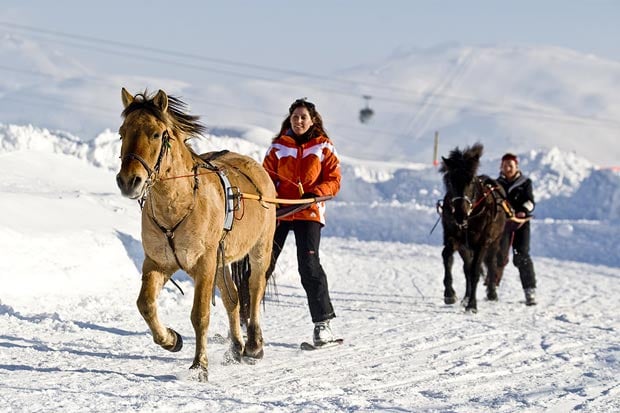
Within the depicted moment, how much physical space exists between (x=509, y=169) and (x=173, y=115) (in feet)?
26.5

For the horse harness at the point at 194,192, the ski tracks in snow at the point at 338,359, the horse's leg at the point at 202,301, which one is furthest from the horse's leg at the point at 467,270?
the horse's leg at the point at 202,301

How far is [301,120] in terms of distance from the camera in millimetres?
8141

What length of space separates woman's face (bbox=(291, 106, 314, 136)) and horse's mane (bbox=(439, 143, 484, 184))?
3.68 meters

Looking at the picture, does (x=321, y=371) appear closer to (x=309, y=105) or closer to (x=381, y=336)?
(x=381, y=336)

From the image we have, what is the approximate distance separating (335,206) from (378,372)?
26.1 metres

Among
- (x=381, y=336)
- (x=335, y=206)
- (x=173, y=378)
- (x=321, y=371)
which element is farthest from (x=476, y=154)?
(x=335, y=206)

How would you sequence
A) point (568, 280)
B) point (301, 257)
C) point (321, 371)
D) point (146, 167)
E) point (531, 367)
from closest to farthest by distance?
1. point (146, 167)
2. point (321, 371)
3. point (531, 367)
4. point (301, 257)
5. point (568, 280)

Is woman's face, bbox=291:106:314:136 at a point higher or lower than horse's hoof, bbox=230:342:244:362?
higher

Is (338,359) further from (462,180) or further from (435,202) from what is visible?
(435,202)

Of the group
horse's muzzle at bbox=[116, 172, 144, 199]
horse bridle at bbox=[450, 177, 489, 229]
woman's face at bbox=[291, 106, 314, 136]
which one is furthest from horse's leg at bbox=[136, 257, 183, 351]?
horse bridle at bbox=[450, 177, 489, 229]

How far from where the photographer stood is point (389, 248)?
68.7ft

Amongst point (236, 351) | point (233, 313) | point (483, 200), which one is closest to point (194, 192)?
point (233, 313)

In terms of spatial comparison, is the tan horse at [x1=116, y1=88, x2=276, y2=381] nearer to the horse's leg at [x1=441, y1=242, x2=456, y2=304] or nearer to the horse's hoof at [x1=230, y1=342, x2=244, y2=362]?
the horse's hoof at [x1=230, y1=342, x2=244, y2=362]

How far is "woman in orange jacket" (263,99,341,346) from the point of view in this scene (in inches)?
319
